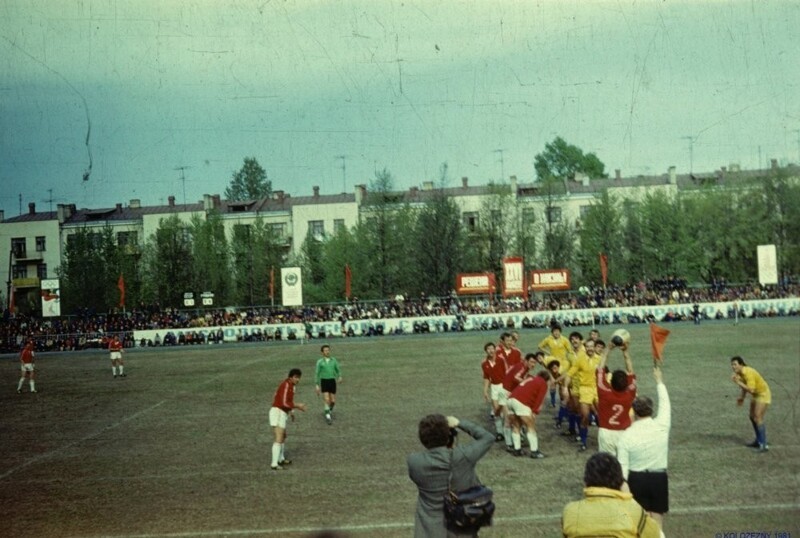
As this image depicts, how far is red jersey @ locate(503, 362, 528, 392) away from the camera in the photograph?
1480cm

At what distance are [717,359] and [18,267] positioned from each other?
67522 mm

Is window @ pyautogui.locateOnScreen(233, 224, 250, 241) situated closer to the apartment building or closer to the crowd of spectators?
the apartment building

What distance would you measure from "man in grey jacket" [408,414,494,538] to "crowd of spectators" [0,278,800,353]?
45599mm

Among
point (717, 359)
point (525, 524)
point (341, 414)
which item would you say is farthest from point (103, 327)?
point (525, 524)

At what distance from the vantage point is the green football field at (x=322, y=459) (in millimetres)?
10977

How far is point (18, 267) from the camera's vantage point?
243 ft

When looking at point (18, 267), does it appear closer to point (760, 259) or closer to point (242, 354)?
point (242, 354)

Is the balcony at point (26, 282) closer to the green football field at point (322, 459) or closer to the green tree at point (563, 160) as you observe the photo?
the green football field at point (322, 459)

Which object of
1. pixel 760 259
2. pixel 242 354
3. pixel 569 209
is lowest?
pixel 242 354

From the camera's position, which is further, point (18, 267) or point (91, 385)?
point (18, 267)

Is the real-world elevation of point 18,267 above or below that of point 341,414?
above

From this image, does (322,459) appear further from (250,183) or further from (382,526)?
(250,183)

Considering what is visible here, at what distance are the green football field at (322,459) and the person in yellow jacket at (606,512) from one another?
5246 mm

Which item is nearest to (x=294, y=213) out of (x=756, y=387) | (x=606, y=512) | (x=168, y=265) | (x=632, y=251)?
(x=168, y=265)
